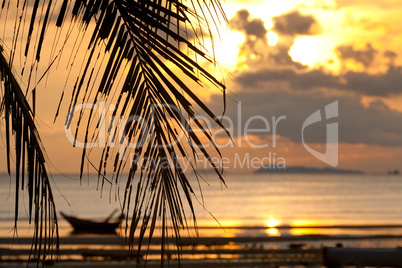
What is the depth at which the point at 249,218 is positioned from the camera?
59.5 m

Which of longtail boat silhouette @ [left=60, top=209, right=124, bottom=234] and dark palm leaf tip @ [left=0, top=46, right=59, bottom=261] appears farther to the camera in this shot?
longtail boat silhouette @ [left=60, top=209, right=124, bottom=234]

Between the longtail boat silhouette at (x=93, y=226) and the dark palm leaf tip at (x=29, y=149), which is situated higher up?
the dark palm leaf tip at (x=29, y=149)

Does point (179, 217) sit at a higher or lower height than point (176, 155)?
lower

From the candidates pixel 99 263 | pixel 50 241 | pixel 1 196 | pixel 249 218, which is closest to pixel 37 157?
pixel 50 241

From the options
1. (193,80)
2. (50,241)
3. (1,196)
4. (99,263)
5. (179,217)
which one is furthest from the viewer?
(1,196)

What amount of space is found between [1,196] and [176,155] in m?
81.5

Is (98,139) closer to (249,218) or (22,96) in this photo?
(22,96)

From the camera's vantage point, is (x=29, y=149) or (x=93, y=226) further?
(x=93, y=226)

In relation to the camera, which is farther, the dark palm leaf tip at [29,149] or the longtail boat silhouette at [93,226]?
the longtail boat silhouette at [93,226]

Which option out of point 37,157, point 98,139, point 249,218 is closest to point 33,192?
point 37,157

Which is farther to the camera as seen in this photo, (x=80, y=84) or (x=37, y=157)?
(x=37, y=157)

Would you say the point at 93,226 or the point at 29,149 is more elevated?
the point at 29,149

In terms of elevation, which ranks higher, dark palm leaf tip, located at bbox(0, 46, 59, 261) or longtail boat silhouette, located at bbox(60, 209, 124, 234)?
dark palm leaf tip, located at bbox(0, 46, 59, 261)

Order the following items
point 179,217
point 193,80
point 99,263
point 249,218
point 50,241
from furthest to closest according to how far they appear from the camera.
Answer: point 249,218 → point 99,263 → point 50,241 → point 179,217 → point 193,80
